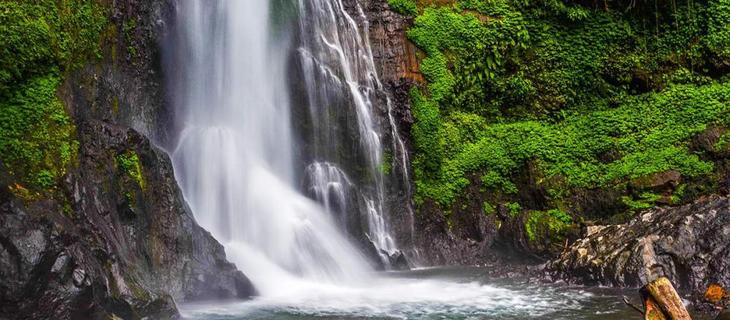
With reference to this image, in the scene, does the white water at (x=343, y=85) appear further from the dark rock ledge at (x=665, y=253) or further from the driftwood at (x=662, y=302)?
the driftwood at (x=662, y=302)

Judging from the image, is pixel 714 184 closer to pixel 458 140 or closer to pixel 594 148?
pixel 594 148

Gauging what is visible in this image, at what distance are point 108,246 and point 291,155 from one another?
704 cm

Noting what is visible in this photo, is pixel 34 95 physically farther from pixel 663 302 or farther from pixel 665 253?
pixel 665 253

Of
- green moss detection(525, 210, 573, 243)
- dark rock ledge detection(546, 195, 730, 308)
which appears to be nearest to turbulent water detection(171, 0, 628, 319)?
dark rock ledge detection(546, 195, 730, 308)

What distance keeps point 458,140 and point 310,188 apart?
4358mm

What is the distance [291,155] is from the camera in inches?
618

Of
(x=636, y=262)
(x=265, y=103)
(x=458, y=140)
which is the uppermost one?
(x=265, y=103)

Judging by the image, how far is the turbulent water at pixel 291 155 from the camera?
12023mm

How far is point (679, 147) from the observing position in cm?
1537

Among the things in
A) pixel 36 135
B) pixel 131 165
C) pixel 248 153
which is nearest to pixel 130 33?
pixel 248 153

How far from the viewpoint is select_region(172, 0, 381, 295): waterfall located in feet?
42.5

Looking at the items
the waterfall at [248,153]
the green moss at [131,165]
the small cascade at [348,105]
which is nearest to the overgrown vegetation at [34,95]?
the green moss at [131,165]

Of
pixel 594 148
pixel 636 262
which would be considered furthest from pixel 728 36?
pixel 636 262

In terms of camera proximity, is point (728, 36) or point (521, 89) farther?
point (521, 89)
